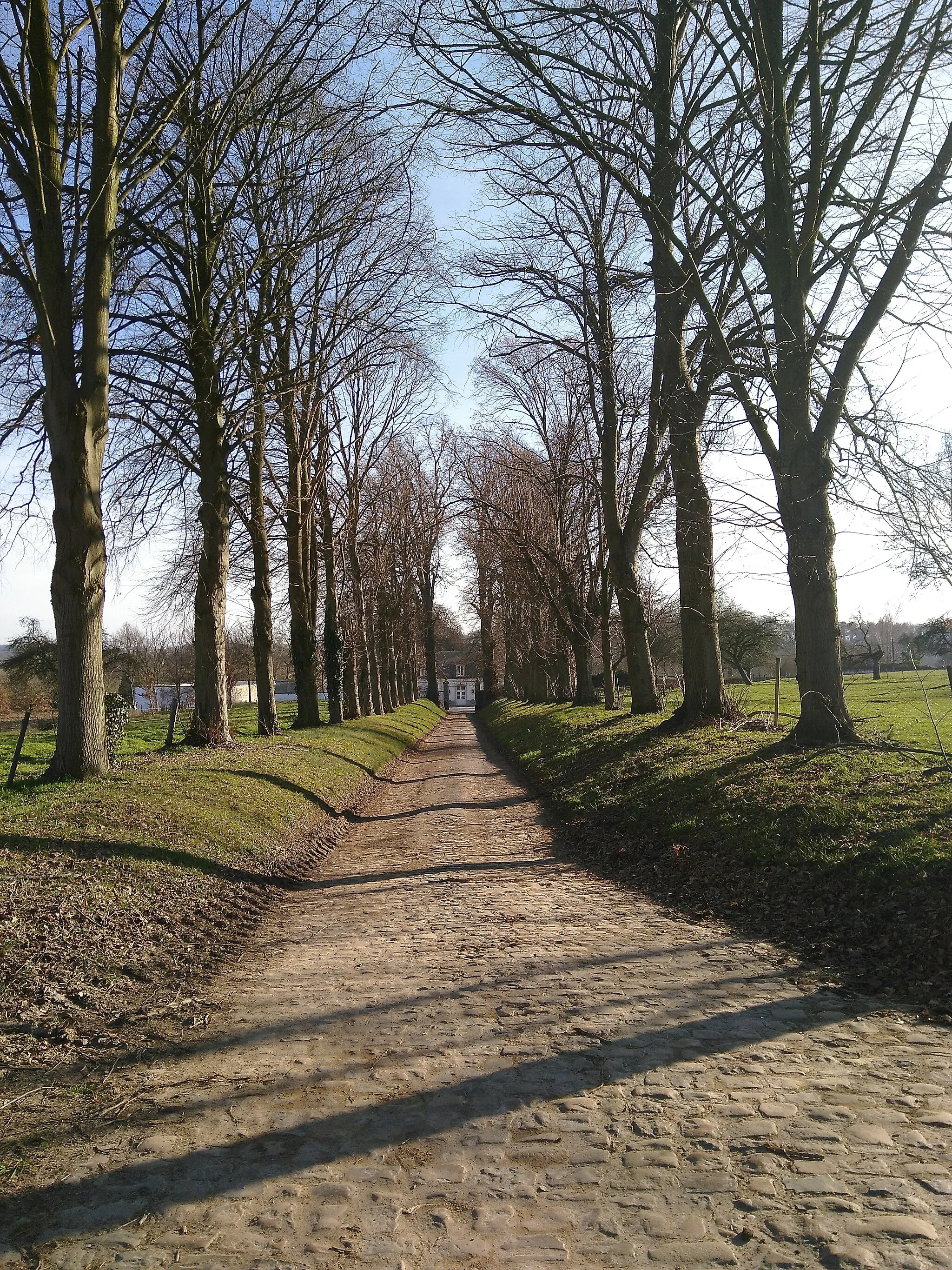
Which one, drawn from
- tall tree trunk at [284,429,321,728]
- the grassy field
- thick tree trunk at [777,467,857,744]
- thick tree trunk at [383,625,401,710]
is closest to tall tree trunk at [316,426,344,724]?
tall tree trunk at [284,429,321,728]


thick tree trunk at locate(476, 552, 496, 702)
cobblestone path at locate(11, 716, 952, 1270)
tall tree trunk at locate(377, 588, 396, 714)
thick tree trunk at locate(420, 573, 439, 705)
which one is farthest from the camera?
thick tree trunk at locate(420, 573, 439, 705)

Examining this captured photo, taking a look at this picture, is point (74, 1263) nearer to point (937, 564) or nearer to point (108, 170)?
point (937, 564)

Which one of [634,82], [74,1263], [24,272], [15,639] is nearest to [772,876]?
[74,1263]

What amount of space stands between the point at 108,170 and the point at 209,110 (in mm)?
2889

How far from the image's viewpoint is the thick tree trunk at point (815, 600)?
1094 cm

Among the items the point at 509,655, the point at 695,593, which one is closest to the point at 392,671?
the point at 509,655

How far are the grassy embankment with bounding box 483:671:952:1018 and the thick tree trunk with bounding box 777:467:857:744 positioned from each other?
19.4 inches

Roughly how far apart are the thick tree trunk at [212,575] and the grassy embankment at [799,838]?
267 inches

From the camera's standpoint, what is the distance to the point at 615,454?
21.9 metres

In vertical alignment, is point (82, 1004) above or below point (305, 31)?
below

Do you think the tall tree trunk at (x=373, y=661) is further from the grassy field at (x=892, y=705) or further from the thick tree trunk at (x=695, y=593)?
the thick tree trunk at (x=695, y=593)

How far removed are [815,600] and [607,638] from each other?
13.7 metres

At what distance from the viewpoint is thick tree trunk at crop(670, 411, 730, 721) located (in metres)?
15.6

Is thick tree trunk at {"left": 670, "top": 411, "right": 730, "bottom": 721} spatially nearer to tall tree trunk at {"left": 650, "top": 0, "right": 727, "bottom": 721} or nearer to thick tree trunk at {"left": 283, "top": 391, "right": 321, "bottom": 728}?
tall tree trunk at {"left": 650, "top": 0, "right": 727, "bottom": 721}
